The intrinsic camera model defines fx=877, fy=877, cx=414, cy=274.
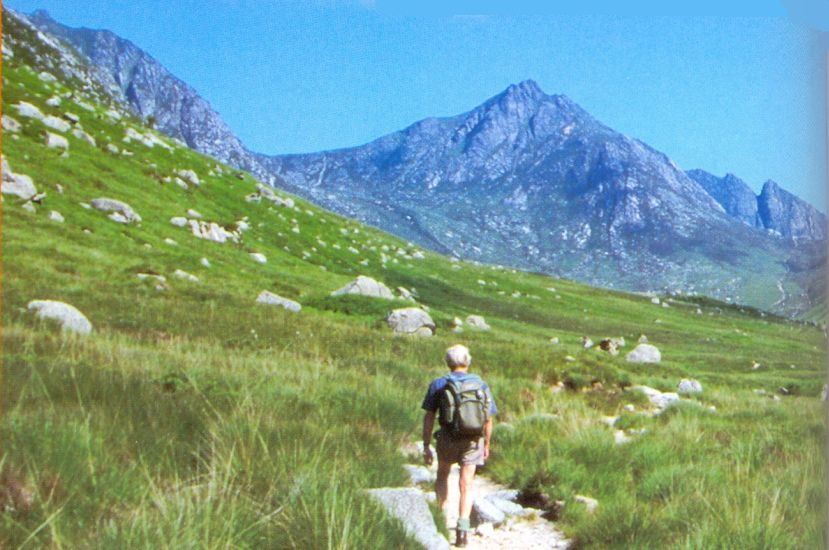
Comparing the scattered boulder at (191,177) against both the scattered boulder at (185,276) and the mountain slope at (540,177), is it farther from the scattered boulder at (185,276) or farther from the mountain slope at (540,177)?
the scattered boulder at (185,276)

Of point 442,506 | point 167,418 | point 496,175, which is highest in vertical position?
point 496,175

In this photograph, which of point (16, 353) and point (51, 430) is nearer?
point (51, 430)

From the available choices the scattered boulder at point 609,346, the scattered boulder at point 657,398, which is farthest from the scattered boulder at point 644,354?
the scattered boulder at point 657,398

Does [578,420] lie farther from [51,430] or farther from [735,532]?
[51,430]

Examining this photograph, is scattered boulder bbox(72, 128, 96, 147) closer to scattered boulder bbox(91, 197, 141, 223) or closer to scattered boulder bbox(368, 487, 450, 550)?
scattered boulder bbox(91, 197, 141, 223)

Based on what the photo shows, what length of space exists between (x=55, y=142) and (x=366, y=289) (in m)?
8.31

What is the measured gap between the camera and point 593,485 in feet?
19.1

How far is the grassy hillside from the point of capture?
11.8ft

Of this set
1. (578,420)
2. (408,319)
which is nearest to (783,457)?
(578,420)

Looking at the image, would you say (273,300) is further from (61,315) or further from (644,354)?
(644,354)

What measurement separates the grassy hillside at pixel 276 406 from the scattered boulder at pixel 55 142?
0.32m

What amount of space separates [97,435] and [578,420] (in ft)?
14.9

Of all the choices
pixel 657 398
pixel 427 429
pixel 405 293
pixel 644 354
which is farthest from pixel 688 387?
pixel 427 429

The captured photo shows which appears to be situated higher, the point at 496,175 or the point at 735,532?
the point at 496,175
